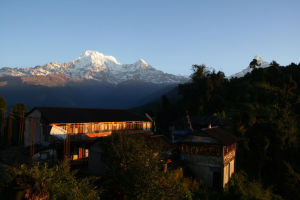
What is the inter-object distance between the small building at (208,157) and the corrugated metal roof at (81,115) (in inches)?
639

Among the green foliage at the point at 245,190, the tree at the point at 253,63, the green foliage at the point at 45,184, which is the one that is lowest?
the green foliage at the point at 245,190

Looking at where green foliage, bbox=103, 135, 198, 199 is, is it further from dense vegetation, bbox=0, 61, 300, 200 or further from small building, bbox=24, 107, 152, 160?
small building, bbox=24, 107, 152, 160

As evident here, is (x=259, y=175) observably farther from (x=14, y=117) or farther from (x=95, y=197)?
(x=14, y=117)

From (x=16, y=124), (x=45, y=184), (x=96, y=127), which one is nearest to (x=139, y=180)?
(x=45, y=184)

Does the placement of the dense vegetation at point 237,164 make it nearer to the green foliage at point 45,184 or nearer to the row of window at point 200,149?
the green foliage at point 45,184

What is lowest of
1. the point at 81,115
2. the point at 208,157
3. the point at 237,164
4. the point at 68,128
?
the point at 237,164

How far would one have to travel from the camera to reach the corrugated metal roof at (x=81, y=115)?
34.5 meters

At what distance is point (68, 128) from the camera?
3412 centimetres

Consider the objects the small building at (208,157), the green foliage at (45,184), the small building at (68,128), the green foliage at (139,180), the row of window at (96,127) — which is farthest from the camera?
the row of window at (96,127)

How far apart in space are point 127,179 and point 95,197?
9.35 ft

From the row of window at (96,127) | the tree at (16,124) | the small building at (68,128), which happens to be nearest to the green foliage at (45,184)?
the small building at (68,128)

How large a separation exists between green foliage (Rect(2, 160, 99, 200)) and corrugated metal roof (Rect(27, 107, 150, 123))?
2169 cm

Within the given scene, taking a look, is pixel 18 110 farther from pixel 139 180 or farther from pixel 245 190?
pixel 245 190

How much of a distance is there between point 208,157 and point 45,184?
2141cm
